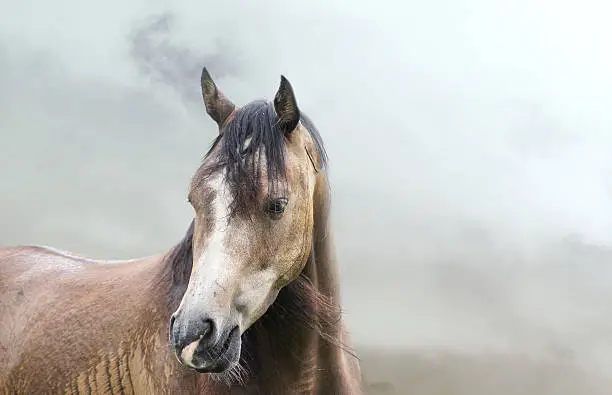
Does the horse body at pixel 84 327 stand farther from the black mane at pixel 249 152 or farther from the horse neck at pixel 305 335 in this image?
the black mane at pixel 249 152

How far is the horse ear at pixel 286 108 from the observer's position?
4.11 metres

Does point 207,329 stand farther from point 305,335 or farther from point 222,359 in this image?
point 305,335

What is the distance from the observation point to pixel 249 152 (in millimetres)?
3930

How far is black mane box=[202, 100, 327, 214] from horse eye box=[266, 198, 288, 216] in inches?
2.9

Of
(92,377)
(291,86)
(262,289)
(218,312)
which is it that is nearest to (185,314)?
(218,312)

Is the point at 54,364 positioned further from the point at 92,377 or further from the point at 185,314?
the point at 185,314

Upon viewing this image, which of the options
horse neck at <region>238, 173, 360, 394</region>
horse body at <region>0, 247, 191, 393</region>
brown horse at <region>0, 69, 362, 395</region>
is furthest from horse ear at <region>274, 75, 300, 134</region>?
horse body at <region>0, 247, 191, 393</region>

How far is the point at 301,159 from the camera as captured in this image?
417 cm

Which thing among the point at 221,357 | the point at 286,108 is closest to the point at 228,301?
the point at 221,357

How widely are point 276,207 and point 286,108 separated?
81 centimetres

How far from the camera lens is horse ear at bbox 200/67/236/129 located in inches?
181

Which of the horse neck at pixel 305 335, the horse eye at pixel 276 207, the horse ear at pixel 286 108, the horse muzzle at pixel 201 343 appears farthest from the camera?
the horse neck at pixel 305 335

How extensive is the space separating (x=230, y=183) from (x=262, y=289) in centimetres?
71

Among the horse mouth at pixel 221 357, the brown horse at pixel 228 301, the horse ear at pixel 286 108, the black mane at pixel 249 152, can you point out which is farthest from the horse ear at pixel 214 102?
the horse mouth at pixel 221 357
